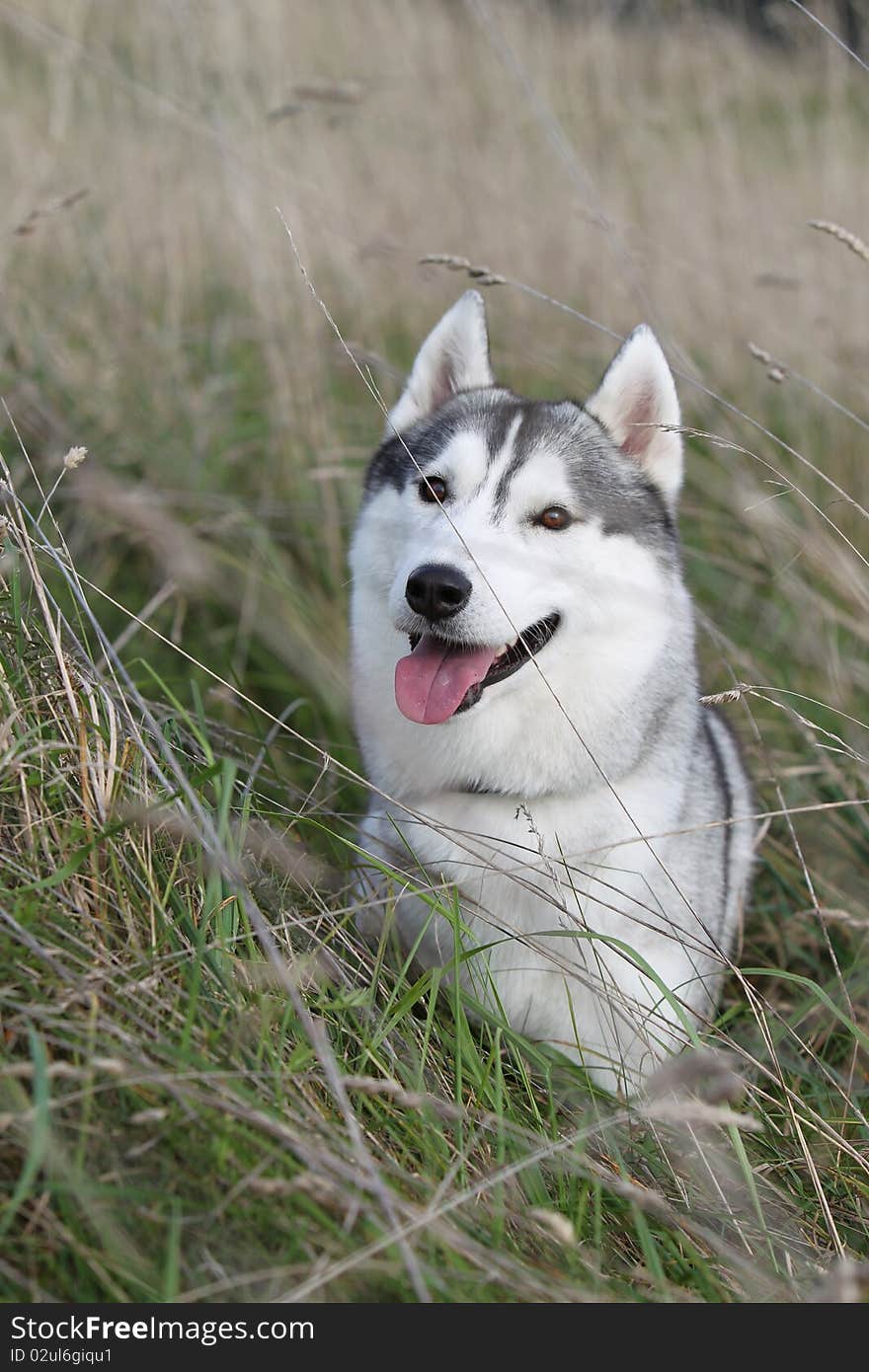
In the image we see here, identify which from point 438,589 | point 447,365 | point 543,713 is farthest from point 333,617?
point 438,589

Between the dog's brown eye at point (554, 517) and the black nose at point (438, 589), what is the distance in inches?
15.4

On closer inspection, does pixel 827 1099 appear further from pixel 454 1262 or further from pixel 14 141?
pixel 14 141

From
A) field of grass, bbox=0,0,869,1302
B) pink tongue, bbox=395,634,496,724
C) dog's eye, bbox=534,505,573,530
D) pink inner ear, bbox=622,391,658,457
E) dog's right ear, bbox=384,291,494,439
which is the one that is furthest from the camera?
dog's right ear, bbox=384,291,494,439

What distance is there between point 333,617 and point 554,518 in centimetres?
186

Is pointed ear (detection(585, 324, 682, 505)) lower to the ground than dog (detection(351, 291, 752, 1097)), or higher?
higher

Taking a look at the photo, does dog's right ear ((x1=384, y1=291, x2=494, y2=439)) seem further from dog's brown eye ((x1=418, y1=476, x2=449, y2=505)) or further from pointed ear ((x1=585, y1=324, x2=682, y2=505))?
pointed ear ((x1=585, y1=324, x2=682, y2=505))

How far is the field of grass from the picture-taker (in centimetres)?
182

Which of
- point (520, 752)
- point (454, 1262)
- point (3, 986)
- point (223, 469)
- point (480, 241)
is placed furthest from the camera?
point (480, 241)

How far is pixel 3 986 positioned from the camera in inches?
76.2

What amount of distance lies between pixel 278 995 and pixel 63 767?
1.97 feet

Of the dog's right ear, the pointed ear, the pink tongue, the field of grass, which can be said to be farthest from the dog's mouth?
the dog's right ear

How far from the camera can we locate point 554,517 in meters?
2.84

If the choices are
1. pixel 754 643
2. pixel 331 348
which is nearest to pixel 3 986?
pixel 754 643

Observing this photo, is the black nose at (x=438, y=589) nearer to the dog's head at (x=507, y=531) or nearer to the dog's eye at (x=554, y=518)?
the dog's head at (x=507, y=531)
